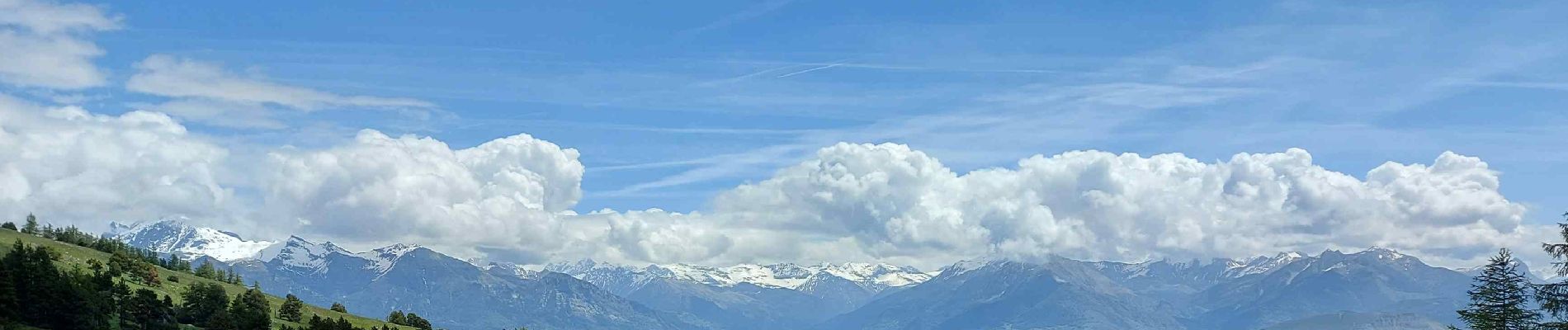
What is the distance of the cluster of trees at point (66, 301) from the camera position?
114188 mm

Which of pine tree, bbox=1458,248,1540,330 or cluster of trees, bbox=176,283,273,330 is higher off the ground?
cluster of trees, bbox=176,283,273,330

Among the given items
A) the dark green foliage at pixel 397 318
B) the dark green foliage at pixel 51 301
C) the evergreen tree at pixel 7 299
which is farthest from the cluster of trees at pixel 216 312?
the dark green foliage at pixel 397 318

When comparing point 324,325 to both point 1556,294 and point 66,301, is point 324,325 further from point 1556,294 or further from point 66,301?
point 1556,294

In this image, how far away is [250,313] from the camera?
460ft

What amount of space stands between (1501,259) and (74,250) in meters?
182

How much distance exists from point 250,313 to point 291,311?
2669 centimetres

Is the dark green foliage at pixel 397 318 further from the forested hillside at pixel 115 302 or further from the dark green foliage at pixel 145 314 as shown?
the dark green foliage at pixel 145 314

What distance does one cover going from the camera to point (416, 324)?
195000 mm

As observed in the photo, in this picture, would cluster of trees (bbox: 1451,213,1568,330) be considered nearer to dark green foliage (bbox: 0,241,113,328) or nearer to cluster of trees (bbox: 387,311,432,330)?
dark green foliage (bbox: 0,241,113,328)

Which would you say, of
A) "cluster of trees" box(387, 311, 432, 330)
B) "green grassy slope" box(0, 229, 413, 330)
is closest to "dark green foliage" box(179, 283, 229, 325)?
"green grassy slope" box(0, 229, 413, 330)

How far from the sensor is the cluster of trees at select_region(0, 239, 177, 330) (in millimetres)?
114188

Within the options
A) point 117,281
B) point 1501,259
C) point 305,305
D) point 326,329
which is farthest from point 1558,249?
point 305,305

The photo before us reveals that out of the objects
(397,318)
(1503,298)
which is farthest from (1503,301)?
(397,318)

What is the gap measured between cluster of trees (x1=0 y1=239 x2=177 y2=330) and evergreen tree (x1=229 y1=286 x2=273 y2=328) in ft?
20.5
